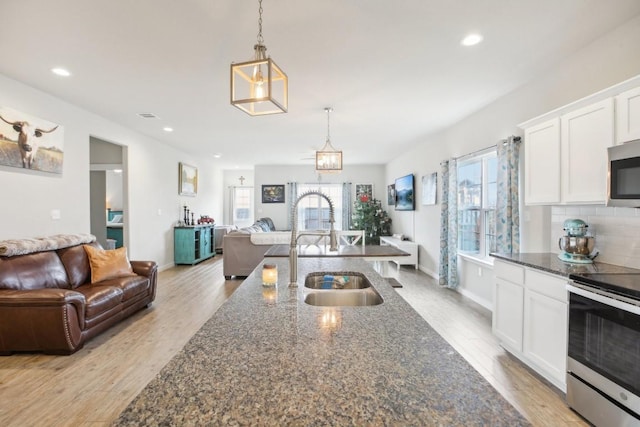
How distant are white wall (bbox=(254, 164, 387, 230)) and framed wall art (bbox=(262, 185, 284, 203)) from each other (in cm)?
9

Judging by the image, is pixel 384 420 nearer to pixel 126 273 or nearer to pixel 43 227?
pixel 126 273

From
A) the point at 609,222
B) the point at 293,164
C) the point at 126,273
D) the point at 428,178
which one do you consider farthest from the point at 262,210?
the point at 609,222

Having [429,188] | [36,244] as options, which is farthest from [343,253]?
[429,188]

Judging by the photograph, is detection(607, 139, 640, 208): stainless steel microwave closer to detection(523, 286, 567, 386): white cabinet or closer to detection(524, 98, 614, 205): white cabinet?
detection(524, 98, 614, 205): white cabinet

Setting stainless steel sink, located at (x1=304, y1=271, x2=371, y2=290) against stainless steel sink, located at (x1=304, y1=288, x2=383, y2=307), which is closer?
stainless steel sink, located at (x1=304, y1=288, x2=383, y2=307)

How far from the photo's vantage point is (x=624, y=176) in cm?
198

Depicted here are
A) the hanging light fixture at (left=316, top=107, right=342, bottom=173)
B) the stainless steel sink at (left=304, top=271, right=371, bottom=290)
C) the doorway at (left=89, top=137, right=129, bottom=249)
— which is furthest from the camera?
→ the doorway at (left=89, top=137, right=129, bottom=249)

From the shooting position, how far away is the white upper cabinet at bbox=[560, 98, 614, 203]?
2.15 meters

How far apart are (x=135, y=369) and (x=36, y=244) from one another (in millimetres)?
1806

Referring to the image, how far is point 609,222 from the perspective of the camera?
2414 mm

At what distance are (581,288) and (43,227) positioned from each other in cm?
517

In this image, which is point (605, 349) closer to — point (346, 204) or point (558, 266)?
point (558, 266)

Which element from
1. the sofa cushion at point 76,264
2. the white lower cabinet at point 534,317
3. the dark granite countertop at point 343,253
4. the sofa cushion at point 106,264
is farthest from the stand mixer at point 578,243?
the sofa cushion at point 76,264

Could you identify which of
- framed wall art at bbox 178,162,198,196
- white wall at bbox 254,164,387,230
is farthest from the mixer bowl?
white wall at bbox 254,164,387,230
